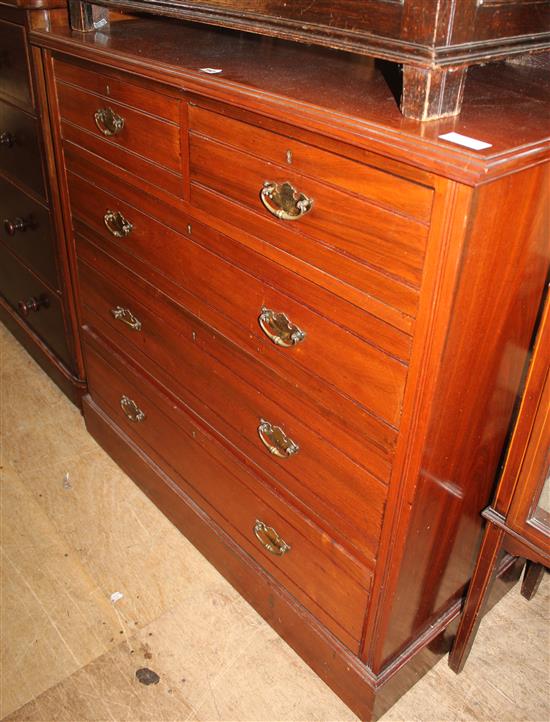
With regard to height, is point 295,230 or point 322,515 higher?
point 295,230

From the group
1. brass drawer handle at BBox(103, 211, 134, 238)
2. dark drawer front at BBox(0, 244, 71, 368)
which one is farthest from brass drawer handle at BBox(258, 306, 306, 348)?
dark drawer front at BBox(0, 244, 71, 368)

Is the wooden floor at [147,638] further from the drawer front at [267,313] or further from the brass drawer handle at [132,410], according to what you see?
the drawer front at [267,313]

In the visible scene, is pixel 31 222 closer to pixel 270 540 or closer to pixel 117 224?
pixel 117 224

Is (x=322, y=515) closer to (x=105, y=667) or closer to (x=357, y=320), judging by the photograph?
(x=357, y=320)

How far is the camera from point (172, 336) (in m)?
1.57

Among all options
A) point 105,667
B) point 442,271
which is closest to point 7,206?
point 105,667

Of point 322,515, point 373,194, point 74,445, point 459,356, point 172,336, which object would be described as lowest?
point 74,445

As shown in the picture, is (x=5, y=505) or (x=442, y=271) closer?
(x=442, y=271)

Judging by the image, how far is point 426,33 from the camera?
0.88 m

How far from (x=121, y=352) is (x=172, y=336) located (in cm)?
33

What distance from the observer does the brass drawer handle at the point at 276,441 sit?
1.31 metres

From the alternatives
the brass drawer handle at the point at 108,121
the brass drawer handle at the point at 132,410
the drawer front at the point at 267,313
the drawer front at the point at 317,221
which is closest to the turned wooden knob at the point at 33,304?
the brass drawer handle at the point at 132,410

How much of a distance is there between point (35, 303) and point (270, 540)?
1.24 m

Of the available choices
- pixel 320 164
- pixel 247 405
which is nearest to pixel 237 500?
pixel 247 405
